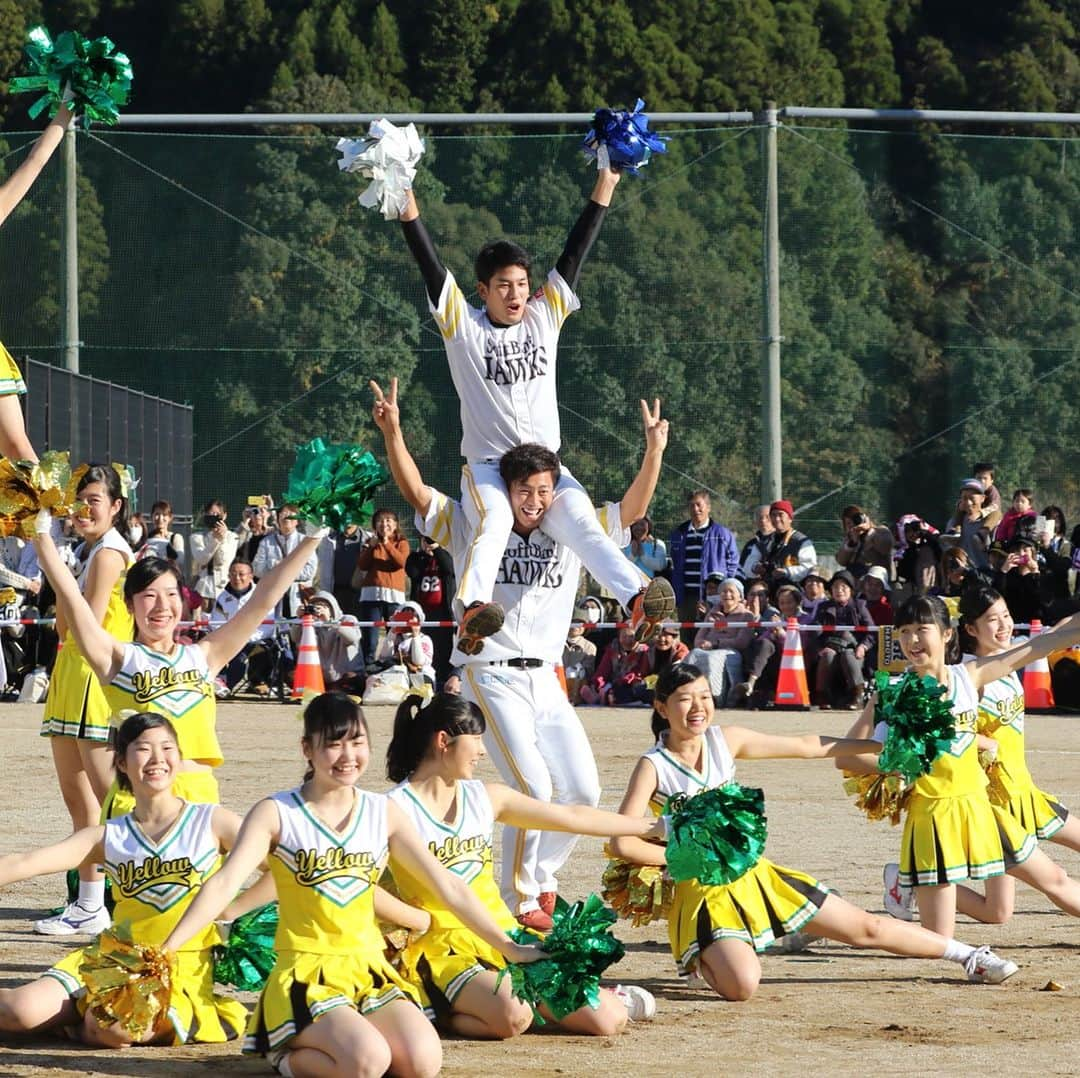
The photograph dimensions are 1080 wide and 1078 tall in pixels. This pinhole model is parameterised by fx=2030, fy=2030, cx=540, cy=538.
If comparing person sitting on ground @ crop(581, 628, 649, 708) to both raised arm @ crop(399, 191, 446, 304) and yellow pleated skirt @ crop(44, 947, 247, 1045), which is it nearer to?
raised arm @ crop(399, 191, 446, 304)

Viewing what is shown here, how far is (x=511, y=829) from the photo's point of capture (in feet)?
22.9

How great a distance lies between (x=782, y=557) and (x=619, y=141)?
30.4ft

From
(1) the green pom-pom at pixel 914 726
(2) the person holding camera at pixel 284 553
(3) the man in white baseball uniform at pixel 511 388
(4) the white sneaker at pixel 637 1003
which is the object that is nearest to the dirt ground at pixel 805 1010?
(4) the white sneaker at pixel 637 1003

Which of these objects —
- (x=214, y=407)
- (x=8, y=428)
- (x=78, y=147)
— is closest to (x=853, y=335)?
(x=214, y=407)

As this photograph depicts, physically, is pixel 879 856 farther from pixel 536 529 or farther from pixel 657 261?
pixel 657 261

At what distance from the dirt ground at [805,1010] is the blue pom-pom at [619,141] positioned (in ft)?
9.38

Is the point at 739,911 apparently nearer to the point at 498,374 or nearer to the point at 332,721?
the point at 332,721

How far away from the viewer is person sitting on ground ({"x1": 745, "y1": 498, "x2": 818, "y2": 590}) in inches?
654

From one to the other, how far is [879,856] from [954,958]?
242 centimetres

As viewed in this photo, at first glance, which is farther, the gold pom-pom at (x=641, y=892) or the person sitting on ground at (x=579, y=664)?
the person sitting on ground at (x=579, y=664)

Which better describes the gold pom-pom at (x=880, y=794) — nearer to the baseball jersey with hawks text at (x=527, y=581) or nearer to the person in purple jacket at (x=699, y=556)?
the baseball jersey with hawks text at (x=527, y=581)

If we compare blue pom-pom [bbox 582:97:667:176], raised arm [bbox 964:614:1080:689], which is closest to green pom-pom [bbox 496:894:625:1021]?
raised arm [bbox 964:614:1080:689]

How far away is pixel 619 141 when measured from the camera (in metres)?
7.78

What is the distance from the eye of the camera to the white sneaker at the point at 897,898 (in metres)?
7.37
